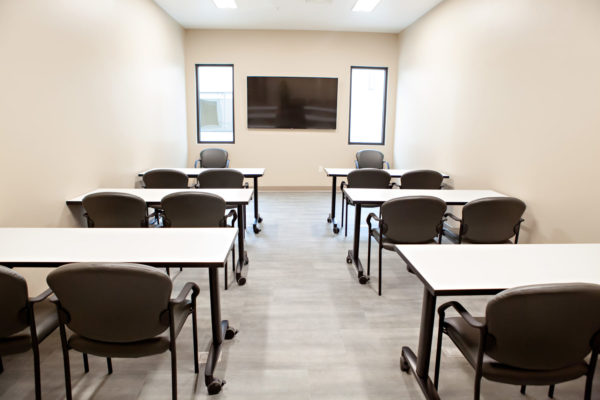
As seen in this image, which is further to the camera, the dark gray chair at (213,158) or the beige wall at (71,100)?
the dark gray chair at (213,158)

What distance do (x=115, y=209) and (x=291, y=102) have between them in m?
4.61

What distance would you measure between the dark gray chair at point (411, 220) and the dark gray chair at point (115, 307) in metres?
1.70

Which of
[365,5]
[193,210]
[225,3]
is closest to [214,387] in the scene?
[193,210]

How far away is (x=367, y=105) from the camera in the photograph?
7078 millimetres

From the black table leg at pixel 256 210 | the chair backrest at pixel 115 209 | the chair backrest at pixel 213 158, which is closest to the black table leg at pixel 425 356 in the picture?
the chair backrest at pixel 115 209

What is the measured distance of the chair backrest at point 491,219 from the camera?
270cm

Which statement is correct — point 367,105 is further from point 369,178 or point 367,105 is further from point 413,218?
point 413,218

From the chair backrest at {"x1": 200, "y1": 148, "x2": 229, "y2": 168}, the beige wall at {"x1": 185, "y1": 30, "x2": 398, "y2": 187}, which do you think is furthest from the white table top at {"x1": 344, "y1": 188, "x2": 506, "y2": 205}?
the beige wall at {"x1": 185, "y1": 30, "x2": 398, "y2": 187}

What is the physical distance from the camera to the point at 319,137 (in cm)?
696

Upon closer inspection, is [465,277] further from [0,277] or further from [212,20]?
[212,20]

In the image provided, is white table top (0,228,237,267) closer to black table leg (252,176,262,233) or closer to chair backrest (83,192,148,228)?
chair backrest (83,192,148,228)

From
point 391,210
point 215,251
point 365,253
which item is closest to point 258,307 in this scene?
point 215,251

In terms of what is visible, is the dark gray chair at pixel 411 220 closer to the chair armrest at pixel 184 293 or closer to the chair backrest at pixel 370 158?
the chair armrest at pixel 184 293

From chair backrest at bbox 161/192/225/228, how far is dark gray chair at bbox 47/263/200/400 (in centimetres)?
127
